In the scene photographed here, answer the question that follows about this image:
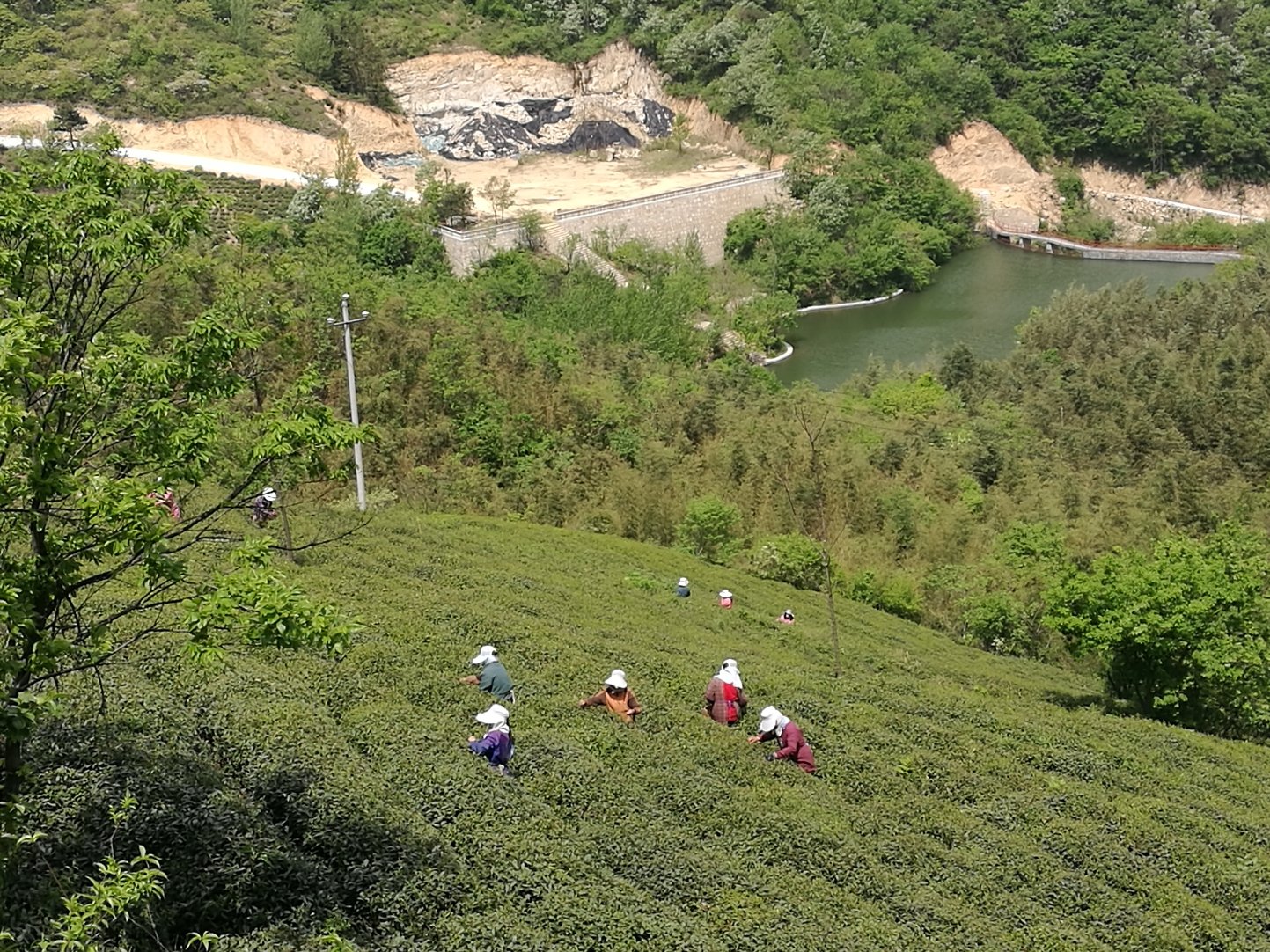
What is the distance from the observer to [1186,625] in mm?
16047

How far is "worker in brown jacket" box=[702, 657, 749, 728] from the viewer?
12273 mm

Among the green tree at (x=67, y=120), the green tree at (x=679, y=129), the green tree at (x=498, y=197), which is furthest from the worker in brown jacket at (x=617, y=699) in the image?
the green tree at (x=679, y=129)

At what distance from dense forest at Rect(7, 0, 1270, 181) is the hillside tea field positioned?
40.5m

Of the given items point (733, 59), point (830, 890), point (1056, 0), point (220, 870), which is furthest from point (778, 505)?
point (1056, 0)

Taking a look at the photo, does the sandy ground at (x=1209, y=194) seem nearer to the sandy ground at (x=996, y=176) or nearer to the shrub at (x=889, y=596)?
the sandy ground at (x=996, y=176)

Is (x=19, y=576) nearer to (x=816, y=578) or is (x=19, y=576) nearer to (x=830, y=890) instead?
(x=830, y=890)

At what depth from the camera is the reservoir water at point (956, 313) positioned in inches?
1804

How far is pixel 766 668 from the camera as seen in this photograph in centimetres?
1543

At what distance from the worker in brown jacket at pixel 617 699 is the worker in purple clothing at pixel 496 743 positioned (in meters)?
1.88

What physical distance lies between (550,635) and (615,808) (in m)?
4.99

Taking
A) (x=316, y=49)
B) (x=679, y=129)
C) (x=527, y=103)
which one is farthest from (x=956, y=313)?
(x=316, y=49)

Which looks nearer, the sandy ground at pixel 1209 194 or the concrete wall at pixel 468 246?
the concrete wall at pixel 468 246

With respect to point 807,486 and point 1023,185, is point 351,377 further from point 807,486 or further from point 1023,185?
point 1023,185

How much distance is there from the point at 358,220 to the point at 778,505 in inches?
832
